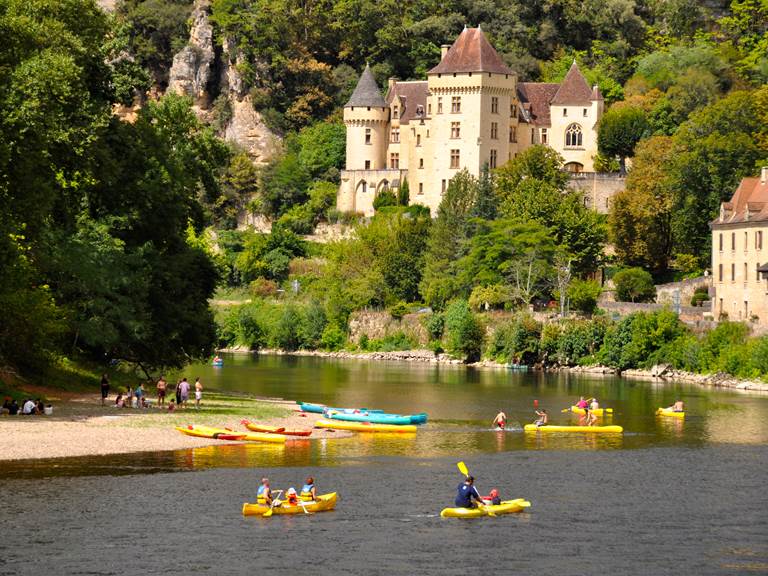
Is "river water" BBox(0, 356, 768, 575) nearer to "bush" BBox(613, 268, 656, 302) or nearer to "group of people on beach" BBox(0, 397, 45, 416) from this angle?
"group of people on beach" BBox(0, 397, 45, 416)

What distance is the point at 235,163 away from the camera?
15725cm

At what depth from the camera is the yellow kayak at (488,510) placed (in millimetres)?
50531

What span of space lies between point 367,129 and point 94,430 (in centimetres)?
8815

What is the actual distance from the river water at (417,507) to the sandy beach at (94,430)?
1.12 meters

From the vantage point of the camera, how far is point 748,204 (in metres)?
107

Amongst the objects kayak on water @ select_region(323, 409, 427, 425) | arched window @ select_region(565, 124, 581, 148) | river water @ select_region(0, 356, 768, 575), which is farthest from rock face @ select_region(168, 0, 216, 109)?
kayak on water @ select_region(323, 409, 427, 425)

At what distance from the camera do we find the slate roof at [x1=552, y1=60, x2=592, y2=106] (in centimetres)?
14288

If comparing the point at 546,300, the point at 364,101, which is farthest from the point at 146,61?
the point at 546,300

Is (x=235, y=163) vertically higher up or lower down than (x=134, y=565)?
higher up

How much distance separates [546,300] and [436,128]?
950 inches

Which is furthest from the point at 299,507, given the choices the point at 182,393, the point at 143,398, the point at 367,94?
the point at 367,94

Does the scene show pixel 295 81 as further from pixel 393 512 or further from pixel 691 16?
pixel 393 512

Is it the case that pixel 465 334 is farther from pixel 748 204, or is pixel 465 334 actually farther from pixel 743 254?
pixel 748 204

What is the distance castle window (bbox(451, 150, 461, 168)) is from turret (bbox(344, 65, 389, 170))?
23.0 ft
